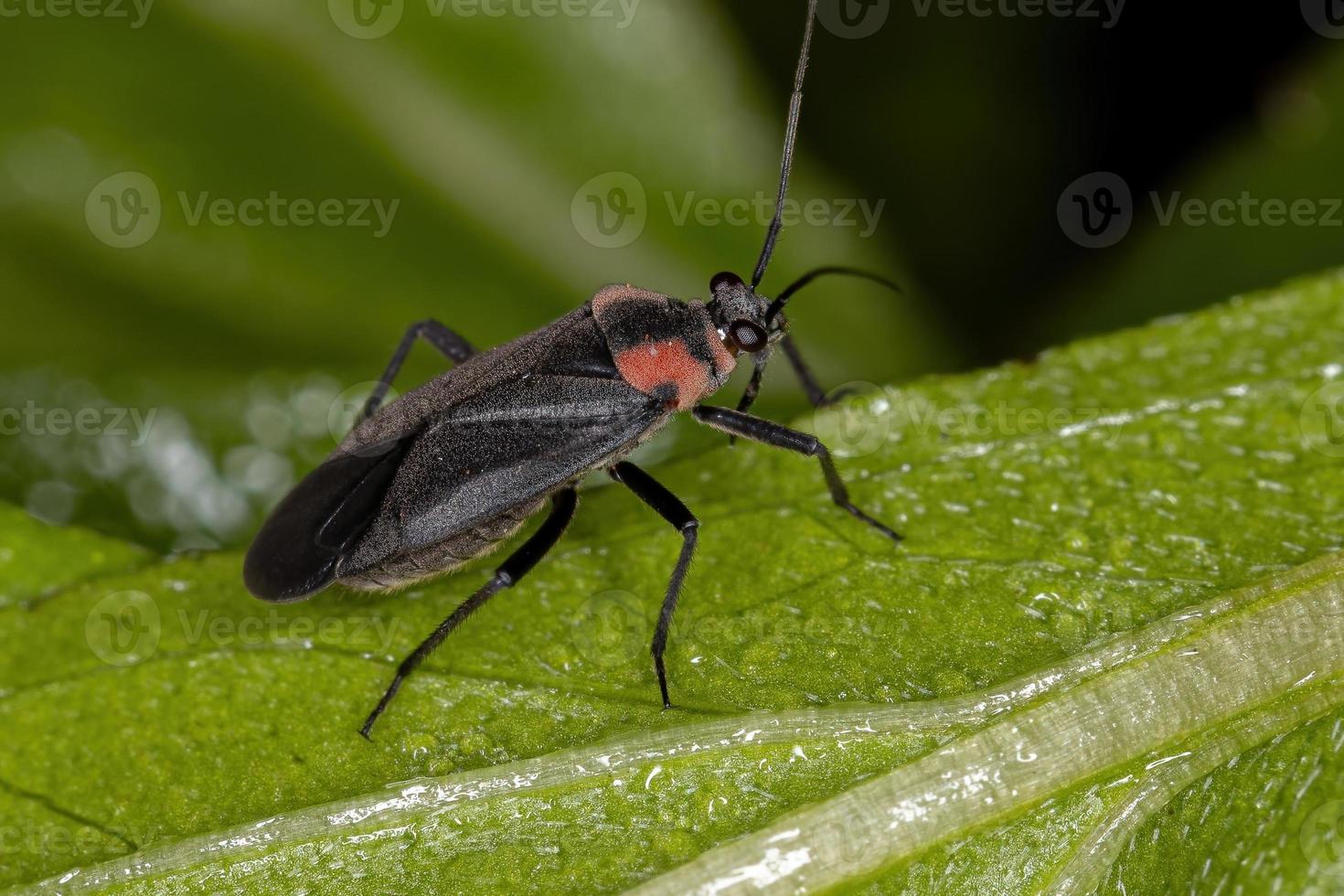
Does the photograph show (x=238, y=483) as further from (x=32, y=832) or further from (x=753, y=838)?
(x=753, y=838)

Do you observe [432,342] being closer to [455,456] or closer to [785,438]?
[455,456]

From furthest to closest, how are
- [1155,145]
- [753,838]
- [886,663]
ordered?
[1155,145], [886,663], [753,838]

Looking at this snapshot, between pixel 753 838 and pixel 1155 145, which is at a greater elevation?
pixel 1155 145

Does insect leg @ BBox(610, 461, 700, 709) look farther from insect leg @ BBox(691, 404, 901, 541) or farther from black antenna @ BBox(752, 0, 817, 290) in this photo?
black antenna @ BBox(752, 0, 817, 290)

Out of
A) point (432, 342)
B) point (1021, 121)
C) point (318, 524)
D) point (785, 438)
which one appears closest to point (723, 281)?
point (785, 438)

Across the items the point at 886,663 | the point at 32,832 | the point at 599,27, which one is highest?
the point at 599,27

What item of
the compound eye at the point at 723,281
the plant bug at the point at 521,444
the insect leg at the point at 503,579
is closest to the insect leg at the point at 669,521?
the plant bug at the point at 521,444

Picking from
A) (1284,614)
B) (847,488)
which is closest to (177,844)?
(847,488)
